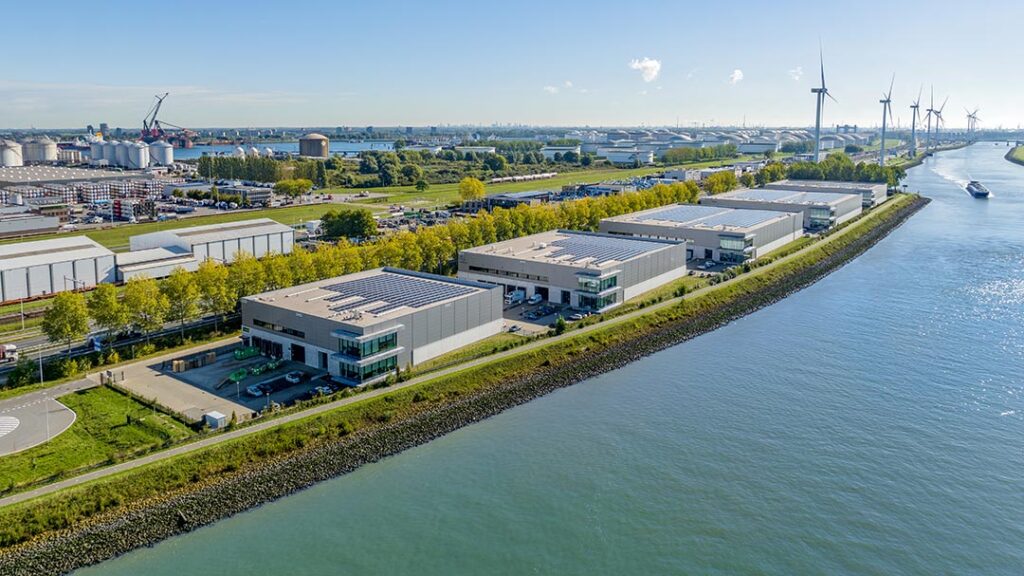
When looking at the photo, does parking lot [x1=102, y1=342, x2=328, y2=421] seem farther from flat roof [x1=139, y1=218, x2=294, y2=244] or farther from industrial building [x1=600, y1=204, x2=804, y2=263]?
industrial building [x1=600, y1=204, x2=804, y2=263]

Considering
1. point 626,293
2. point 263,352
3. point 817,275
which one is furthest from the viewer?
point 817,275

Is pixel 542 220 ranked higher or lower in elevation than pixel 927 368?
higher

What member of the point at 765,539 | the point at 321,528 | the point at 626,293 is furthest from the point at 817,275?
the point at 321,528

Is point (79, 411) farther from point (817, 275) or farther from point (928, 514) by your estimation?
point (817, 275)

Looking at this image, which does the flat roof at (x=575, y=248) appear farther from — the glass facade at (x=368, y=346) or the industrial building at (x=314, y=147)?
the industrial building at (x=314, y=147)

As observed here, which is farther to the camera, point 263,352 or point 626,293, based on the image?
point 626,293

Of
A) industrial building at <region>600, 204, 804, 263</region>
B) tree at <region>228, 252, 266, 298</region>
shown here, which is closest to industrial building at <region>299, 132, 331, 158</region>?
industrial building at <region>600, 204, 804, 263</region>
